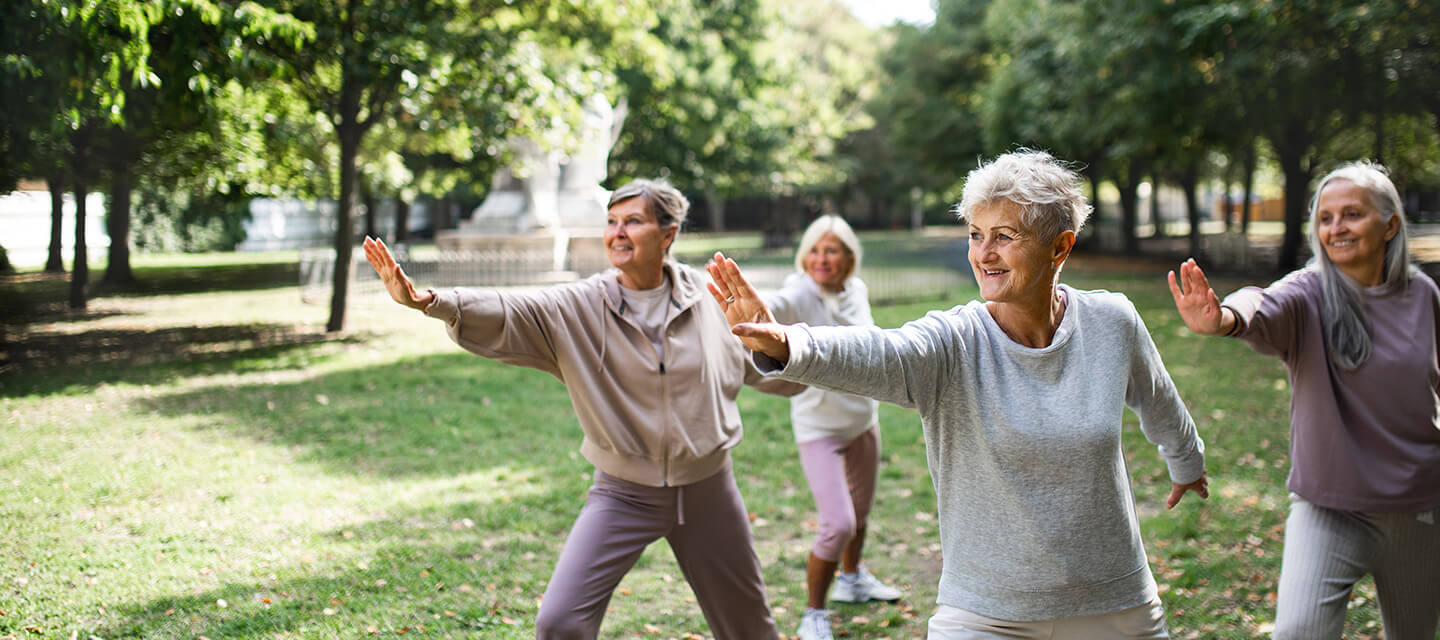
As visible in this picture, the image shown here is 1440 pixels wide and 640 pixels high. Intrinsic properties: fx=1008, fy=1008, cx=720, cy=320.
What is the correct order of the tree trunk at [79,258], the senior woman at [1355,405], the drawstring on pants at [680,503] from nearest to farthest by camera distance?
the senior woman at [1355,405] → the drawstring on pants at [680,503] → the tree trunk at [79,258]

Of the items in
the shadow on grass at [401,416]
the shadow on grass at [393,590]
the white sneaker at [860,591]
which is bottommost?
the white sneaker at [860,591]

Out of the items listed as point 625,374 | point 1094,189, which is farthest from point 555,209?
point 1094,189

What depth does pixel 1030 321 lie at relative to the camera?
270cm

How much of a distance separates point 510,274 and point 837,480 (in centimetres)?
1521

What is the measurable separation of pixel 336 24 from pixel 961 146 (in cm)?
2647

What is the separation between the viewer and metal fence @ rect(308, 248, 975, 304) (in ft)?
63.7

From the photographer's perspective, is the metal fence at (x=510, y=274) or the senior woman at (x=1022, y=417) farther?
the metal fence at (x=510, y=274)

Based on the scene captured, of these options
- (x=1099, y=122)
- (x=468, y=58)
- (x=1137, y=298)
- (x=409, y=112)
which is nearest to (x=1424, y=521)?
(x=468, y=58)

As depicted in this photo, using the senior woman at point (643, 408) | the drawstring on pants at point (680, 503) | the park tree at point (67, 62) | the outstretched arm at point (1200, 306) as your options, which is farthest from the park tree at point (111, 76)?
the outstretched arm at point (1200, 306)

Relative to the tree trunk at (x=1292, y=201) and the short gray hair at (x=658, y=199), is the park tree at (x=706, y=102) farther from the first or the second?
the short gray hair at (x=658, y=199)

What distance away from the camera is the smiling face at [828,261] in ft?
17.9

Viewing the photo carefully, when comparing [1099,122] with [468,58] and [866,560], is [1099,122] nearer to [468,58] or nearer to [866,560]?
[468,58]

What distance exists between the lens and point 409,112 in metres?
14.3

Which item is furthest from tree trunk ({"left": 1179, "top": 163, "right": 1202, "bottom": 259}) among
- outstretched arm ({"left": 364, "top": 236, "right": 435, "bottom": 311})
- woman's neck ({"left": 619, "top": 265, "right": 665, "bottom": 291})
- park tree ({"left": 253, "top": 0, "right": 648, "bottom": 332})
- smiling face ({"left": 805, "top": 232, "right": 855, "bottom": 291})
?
outstretched arm ({"left": 364, "top": 236, "right": 435, "bottom": 311})
